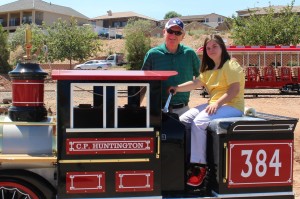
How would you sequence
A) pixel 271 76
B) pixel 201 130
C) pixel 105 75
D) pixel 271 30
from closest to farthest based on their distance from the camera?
pixel 105 75 → pixel 201 130 → pixel 271 76 → pixel 271 30

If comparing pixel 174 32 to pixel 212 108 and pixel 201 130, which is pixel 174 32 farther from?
pixel 201 130

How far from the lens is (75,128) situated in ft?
14.1

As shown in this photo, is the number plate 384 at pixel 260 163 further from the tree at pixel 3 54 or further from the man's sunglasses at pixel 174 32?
the tree at pixel 3 54

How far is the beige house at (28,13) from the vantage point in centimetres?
7588

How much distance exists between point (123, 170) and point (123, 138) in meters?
0.30

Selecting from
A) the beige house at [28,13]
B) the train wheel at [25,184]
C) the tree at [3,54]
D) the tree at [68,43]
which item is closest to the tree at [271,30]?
the tree at [68,43]

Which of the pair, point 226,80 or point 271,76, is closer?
point 226,80

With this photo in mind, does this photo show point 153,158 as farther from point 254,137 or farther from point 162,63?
point 162,63

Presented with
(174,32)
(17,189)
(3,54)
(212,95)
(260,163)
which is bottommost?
(17,189)

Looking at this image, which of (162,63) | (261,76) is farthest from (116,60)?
(162,63)

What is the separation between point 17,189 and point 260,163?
230cm

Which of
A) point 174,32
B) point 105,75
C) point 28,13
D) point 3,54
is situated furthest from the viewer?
point 28,13

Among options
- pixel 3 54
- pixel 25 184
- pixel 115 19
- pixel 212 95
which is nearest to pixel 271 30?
pixel 3 54

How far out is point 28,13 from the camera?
77.4 metres
